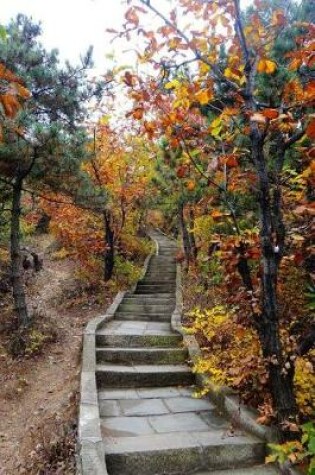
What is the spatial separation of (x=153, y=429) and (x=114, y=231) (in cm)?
963

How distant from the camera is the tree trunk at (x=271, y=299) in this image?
3958 mm

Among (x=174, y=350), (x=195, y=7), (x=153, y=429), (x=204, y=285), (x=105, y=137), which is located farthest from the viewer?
(x=105, y=137)

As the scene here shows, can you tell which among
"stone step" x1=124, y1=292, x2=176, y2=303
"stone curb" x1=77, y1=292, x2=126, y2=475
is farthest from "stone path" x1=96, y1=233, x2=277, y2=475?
"stone step" x1=124, y1=292, x2=176, y2=303

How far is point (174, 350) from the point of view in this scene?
23.3ft

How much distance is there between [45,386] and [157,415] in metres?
2.83

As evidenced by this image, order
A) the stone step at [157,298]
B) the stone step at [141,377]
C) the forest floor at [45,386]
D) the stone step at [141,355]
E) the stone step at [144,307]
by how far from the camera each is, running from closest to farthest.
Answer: the forest floor at [45,386] < the stone step at [141,377] < the stone step at [141,355] < the stone step at [144,307] < the stone step at [157,298]

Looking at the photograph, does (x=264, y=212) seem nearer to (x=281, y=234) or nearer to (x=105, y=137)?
(x=281, y=234)

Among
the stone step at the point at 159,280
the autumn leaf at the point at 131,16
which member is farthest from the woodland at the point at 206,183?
the stone step at the point at 159,280

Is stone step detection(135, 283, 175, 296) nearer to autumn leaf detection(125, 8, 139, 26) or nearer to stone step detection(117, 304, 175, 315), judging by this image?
stone step detection(117, 304, 175, 315)

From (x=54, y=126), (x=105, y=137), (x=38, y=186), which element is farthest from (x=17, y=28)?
(x=105, y=137)

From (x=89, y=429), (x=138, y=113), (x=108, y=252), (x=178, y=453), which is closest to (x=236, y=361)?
(x=178, y=453)

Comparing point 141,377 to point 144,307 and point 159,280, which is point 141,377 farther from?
point 159,280

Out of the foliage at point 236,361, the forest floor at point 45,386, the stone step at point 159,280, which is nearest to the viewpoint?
the foliage at point 236,361

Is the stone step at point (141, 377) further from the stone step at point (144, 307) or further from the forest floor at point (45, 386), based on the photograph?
the stone step at point (144, 307)
